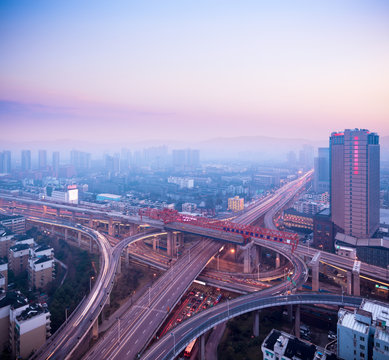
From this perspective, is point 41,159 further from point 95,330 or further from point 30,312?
point 95,330

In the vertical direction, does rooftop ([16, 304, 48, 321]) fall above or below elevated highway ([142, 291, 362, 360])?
above

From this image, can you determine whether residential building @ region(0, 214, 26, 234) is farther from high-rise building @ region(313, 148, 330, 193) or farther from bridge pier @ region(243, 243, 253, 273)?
high-rise building @ region(313, 148, 330, 193)

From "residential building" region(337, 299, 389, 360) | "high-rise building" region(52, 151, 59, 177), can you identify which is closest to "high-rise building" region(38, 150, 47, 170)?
"high-rise building" region(52, 151, 59, 177)

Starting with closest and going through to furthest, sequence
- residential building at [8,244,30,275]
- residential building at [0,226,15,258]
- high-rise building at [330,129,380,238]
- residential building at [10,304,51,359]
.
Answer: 1. residential building at [10,304,51,359]
2. residential building at [8,244,30,275]
3. high-rise building at [330,129,380,238]
4. residential building at [0,226,15,258]

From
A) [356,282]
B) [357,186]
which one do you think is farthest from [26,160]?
[356,282]

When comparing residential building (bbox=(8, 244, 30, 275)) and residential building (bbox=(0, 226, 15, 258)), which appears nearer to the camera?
residential building (bbox=(8, 244, 30, 275))

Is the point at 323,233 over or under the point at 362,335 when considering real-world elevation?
over

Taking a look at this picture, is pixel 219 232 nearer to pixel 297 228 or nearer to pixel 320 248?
pixel 320 248
